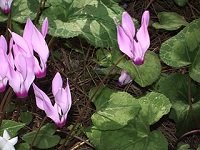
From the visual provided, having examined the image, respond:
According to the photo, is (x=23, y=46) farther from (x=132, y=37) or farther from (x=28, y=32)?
(x=132, y=37)

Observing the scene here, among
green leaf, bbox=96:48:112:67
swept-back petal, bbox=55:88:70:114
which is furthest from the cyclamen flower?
green leaf, bbox=96:48:112:67

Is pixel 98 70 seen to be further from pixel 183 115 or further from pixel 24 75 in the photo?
pixel 24 75

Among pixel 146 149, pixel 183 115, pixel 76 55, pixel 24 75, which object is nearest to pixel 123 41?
pixel 24 75

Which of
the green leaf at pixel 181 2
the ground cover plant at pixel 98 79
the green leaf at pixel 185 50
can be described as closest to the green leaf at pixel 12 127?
the ground cover plant at pixel 98 79

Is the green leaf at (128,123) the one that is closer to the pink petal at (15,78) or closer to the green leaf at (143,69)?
the green leaf at (143,69)

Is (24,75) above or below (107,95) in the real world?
above

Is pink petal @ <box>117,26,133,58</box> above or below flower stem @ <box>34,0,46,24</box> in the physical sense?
above

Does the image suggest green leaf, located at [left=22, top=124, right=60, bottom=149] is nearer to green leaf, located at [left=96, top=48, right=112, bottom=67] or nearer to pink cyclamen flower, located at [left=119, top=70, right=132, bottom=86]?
A: pink cyclamen flower, located at [left=119, top=70, right=132, bottom=86]
